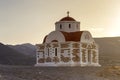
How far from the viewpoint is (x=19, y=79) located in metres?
25.9

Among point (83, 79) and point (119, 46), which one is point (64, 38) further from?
point (119, 46)

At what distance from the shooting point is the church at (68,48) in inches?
2270

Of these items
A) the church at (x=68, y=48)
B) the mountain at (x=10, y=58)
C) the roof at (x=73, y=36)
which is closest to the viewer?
the church at (x=68, y=48)

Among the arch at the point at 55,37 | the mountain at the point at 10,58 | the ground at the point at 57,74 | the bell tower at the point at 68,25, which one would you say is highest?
the bell tower at the point at 68,25

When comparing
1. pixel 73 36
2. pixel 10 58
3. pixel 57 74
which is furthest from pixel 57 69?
pixel 10 58

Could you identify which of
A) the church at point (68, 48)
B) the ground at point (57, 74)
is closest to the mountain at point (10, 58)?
the church at point (68, 48)

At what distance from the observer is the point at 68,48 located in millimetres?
57812

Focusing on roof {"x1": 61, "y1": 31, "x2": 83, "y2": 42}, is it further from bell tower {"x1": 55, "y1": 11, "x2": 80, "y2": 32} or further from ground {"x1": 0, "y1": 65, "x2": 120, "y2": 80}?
ground {"x1": 0, "y1": 65, "x2": 120, "y2": 80}

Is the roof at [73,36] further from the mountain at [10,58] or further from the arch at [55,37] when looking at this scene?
the mountain at [10,58]

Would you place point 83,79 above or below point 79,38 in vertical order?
below

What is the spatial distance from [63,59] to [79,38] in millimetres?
4276

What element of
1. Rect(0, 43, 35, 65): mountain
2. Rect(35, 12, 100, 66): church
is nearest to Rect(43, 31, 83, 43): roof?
Rect(35, 12, 100, 66): church

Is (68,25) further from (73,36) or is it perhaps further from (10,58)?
(10,58)

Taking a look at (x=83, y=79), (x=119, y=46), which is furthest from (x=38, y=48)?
(x=119, y=46)
